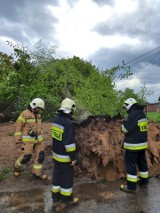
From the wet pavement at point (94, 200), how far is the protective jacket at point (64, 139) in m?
0.89

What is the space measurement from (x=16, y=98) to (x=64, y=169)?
10197 mm

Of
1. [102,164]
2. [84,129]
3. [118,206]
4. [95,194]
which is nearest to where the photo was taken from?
[118,206]

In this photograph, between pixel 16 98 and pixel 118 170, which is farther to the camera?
pixel 16 98

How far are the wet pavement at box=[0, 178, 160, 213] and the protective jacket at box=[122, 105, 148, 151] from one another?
932 mm

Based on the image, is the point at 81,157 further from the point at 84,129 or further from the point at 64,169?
the point at 64,169

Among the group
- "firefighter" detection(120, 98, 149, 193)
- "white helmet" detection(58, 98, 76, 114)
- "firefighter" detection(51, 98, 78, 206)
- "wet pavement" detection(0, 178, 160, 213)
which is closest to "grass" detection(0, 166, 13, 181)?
"wet pavement" detection(0, 178, 160, 213)

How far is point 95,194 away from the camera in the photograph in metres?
6.22

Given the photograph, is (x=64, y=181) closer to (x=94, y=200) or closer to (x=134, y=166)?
(x=94, y=200)

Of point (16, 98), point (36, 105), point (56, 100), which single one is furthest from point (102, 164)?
point (16, 98)

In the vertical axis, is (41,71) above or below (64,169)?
above

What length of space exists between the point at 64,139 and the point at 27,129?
70.6 inches

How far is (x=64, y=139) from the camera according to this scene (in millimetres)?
5613

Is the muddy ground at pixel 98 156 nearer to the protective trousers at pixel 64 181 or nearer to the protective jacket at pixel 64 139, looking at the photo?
the protective trousers at pixel 64 181

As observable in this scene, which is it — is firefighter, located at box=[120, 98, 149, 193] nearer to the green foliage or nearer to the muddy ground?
the muddy ground
